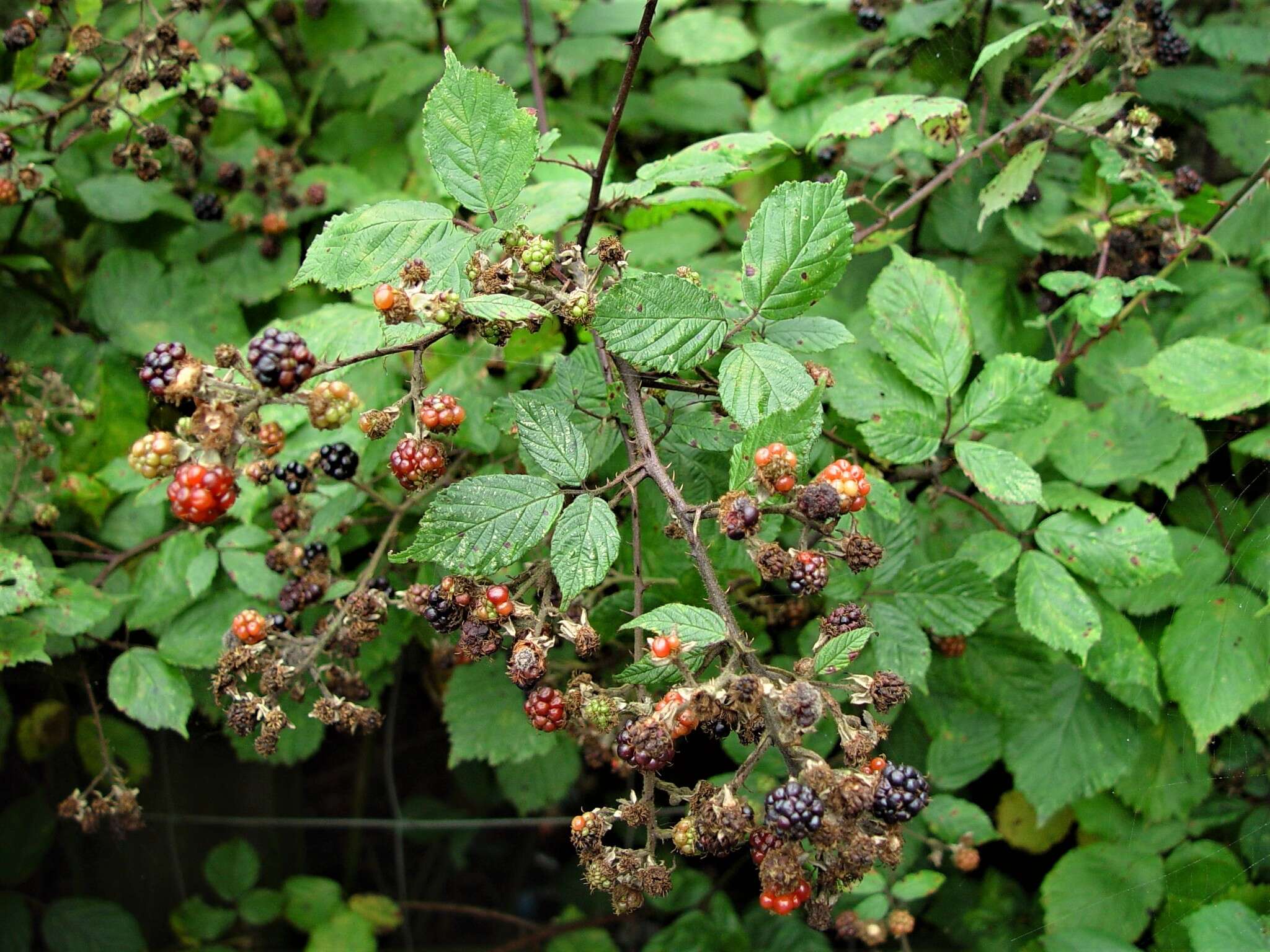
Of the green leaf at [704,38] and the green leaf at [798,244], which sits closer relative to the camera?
the green leaf at [798,244]

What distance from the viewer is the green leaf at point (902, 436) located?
139cm

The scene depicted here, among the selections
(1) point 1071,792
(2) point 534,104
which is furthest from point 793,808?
(2) point 534,104

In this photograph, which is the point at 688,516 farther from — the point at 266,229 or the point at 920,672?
the point at 266,229

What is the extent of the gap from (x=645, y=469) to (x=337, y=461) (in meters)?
0.50

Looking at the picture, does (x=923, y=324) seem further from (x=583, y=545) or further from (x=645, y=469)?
(x=583, y=545)

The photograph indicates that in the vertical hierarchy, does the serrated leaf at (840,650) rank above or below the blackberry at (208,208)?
above

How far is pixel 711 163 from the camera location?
4.64 ft

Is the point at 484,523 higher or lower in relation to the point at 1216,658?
higher

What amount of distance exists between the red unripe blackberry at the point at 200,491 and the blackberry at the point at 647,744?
1.55 feet

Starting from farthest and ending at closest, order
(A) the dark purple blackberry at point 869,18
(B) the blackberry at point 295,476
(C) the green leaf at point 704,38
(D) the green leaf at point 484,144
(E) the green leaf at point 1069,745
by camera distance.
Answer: (C) the green leaf at point 704,38 < (A) the dark purple blackberry at point 869,18 < (E) the green leaf at point 1069,745 < (B) the blackberry at point 295,476 < (D) the green leaf at point 484,144

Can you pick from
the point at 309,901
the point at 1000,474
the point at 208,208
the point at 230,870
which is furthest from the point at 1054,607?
the point at 230,870

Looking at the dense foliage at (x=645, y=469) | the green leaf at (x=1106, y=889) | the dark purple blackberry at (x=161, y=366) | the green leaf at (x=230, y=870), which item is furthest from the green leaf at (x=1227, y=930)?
the green leaf at (x=230, y=870)

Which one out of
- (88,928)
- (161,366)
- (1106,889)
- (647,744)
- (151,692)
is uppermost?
(161,366)

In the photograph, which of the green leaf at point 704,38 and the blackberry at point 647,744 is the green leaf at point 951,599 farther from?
the green leaf at point 704,38
